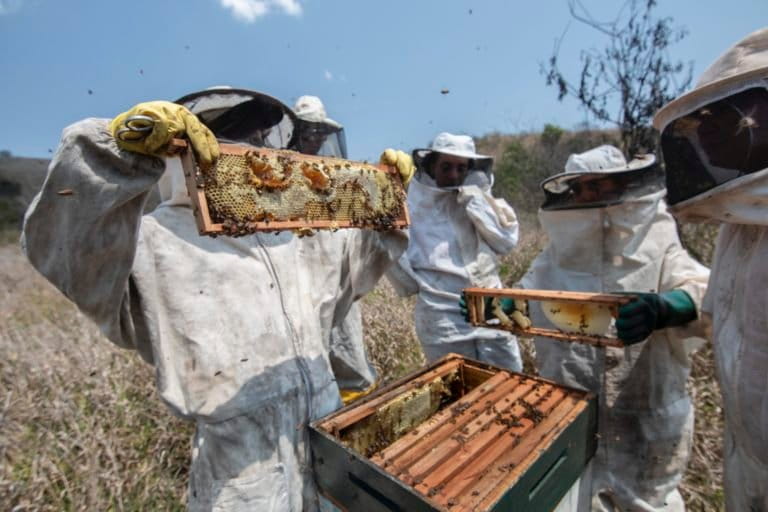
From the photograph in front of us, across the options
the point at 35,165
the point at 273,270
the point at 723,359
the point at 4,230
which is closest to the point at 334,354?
the point at 273,270

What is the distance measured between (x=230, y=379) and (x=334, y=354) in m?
1.36

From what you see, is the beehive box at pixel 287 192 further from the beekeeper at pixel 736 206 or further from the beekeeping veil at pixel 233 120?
the beekeeper at pixel 736 206

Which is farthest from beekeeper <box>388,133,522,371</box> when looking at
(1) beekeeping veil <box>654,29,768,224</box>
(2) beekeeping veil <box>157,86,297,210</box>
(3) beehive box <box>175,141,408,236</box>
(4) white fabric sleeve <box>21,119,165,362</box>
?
(4) white fabric sleeve <box>21,119,165,362</box>

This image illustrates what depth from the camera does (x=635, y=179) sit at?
2137mm

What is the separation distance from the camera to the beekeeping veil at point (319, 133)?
3.26 m

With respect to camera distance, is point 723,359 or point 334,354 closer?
point 723,359

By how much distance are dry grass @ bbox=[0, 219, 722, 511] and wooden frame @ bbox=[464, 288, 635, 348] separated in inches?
78.4

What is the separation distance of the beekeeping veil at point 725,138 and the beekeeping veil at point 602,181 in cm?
70

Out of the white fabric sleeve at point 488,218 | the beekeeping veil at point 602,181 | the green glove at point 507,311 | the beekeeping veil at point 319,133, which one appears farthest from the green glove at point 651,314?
the beekeeping veil at point 319,133

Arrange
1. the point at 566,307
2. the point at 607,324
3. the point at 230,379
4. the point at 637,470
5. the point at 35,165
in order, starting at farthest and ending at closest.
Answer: the point at 35,165 → the point at 637,470 → the point at 566,307 → the point at 607,324 → the point at 230,379

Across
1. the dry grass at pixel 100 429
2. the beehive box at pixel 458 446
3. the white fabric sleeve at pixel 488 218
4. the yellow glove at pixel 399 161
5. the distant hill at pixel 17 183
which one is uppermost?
the distant hill at pixel 17 183

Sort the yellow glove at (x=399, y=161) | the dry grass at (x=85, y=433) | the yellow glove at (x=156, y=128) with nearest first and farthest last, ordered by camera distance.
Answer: the yellow glove at (x=156, y=128) < the yellow glove at (x=399, y=161) < the dry grass at (x=85, y=433)

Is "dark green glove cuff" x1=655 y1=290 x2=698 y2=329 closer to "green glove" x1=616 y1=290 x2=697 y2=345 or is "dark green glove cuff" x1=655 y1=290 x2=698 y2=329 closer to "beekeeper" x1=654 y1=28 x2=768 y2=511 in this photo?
"green glove" x1=616 y1=290 x2=697 y2=345

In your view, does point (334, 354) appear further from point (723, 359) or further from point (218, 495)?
point (723, 359)
